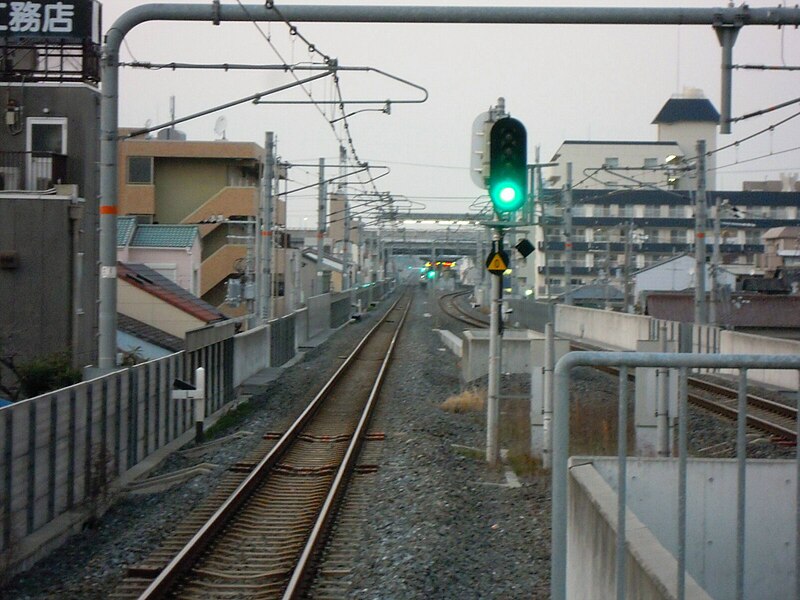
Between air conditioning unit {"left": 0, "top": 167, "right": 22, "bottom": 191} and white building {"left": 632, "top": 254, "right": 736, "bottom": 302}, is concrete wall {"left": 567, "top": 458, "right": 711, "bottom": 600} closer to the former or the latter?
air conditioning unit {"left": 0, "top": 167, "right": 22, "bottom": 191}

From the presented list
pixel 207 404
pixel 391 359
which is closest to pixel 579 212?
pixel 391 359

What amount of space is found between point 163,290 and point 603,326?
49.6 feet

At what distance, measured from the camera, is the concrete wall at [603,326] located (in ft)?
96.4

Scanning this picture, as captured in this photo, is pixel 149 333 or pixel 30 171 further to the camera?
pixel 149 333

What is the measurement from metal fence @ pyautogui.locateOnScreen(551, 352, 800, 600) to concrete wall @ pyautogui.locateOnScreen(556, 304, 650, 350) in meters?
23.7

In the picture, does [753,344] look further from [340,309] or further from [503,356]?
[340,309]

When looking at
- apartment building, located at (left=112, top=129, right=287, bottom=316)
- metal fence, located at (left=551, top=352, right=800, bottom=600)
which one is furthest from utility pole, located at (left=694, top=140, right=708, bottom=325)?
apartment building, located at (left=112, top=129, right=287, bottom=316)

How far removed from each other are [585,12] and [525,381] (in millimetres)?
12161

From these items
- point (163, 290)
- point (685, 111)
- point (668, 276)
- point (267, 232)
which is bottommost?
point (163, 290)

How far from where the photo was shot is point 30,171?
2055cm

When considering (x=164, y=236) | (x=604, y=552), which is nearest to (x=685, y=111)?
(x=164, y=236)

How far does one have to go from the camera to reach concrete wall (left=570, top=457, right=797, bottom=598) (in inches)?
211

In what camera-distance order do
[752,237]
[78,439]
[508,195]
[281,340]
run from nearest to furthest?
1. [78,439]
2. [508,195]
3. [281,340]
4. [752,237]

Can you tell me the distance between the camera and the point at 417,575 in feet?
25.4
